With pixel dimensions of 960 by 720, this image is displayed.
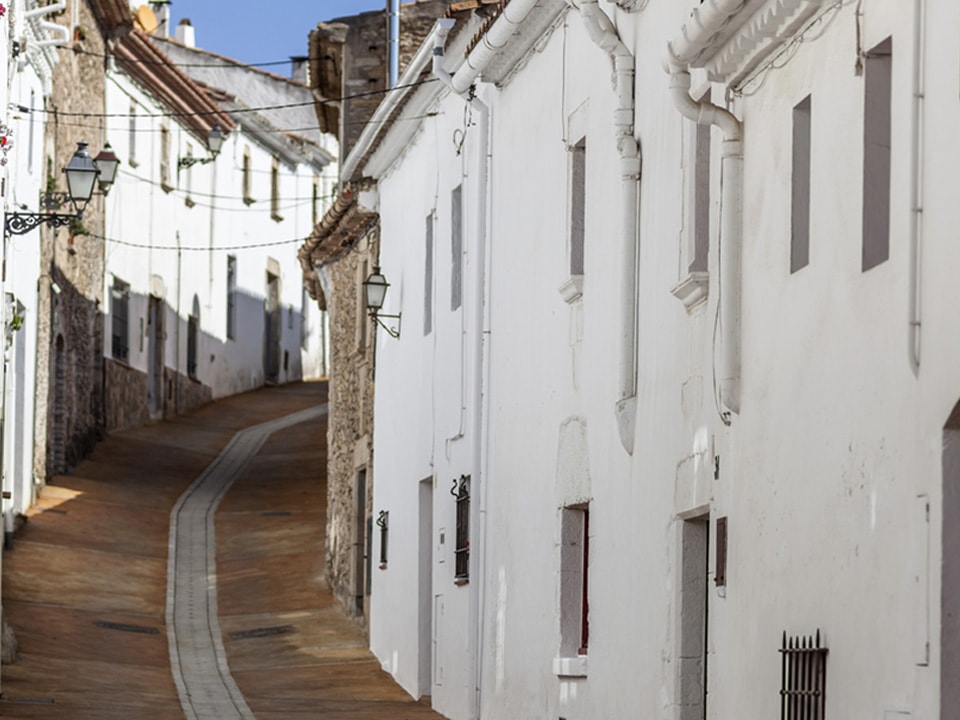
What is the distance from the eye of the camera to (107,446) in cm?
3806

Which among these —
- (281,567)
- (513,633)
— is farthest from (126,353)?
(513,633)

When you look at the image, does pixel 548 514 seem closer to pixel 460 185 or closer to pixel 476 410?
pixel 476 410

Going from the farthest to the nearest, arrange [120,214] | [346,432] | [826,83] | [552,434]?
[120,214], [346,432], [552,434], [826,83]

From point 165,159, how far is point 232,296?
7.08m

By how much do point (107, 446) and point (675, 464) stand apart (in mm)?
27332

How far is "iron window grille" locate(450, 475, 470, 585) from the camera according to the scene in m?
18.5

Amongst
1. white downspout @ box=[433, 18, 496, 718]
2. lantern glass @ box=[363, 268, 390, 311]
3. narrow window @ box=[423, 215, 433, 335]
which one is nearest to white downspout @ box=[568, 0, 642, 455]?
white downspout @ box=[433, 18, 496, 718]

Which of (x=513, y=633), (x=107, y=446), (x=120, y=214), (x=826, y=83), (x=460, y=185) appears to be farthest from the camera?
(x=120, y=214)

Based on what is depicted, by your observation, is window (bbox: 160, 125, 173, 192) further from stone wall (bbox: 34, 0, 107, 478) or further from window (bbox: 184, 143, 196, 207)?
stone wall (bbox: 34, 0, 107, 478)

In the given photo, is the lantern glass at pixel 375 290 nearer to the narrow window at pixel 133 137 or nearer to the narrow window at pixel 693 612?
the narrow window at pixel 693 612

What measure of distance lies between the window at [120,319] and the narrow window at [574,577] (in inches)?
1022

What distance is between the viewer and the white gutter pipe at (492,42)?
51.0ft

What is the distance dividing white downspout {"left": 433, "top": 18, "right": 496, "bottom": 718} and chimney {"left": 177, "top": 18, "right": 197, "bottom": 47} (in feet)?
134

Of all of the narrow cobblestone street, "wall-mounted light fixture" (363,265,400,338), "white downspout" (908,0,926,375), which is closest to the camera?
"white downspout" (908,0,926,375)
